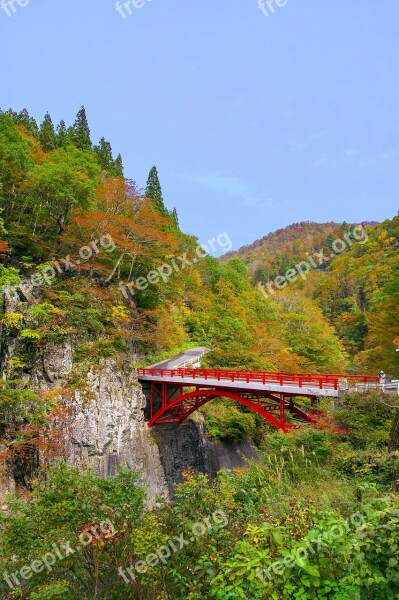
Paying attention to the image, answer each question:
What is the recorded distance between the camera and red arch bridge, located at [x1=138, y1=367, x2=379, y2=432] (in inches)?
598

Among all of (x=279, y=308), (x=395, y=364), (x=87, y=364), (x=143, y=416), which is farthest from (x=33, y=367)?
(x=279, y=308)

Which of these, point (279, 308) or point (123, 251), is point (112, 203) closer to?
point (123, 251)

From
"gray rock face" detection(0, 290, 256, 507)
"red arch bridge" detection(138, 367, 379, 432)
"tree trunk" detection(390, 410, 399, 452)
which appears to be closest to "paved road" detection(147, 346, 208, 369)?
"red arch bridge" detection(138, 367, 379, 432)

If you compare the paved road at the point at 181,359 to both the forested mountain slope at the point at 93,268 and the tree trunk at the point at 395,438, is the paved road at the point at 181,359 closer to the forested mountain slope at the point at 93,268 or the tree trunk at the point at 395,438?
the forested mountain slope at the point at 93,268

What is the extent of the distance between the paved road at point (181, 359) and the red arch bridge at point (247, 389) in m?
1.92

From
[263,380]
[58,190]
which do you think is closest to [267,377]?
[263,380]

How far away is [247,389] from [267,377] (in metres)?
1.08

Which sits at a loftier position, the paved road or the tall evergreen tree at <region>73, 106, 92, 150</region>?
the tall evergreen tree at <region>73, 106, 92, 150</region>

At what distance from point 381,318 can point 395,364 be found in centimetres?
308

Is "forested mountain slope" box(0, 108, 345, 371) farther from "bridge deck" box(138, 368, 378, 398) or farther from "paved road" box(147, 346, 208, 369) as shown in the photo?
"bridge deck" box(138, 368, 378, 398)

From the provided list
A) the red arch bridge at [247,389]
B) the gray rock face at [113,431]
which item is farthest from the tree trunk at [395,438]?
the gray rock face at [113,431]

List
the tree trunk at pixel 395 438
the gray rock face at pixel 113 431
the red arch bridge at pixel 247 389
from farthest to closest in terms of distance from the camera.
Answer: the gray rock face at pixel 113 431, the red arch bridge at pixel 247 389, the tree trunk at pixel 395 438

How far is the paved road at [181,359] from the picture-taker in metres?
27.1

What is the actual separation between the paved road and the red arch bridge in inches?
75.6
